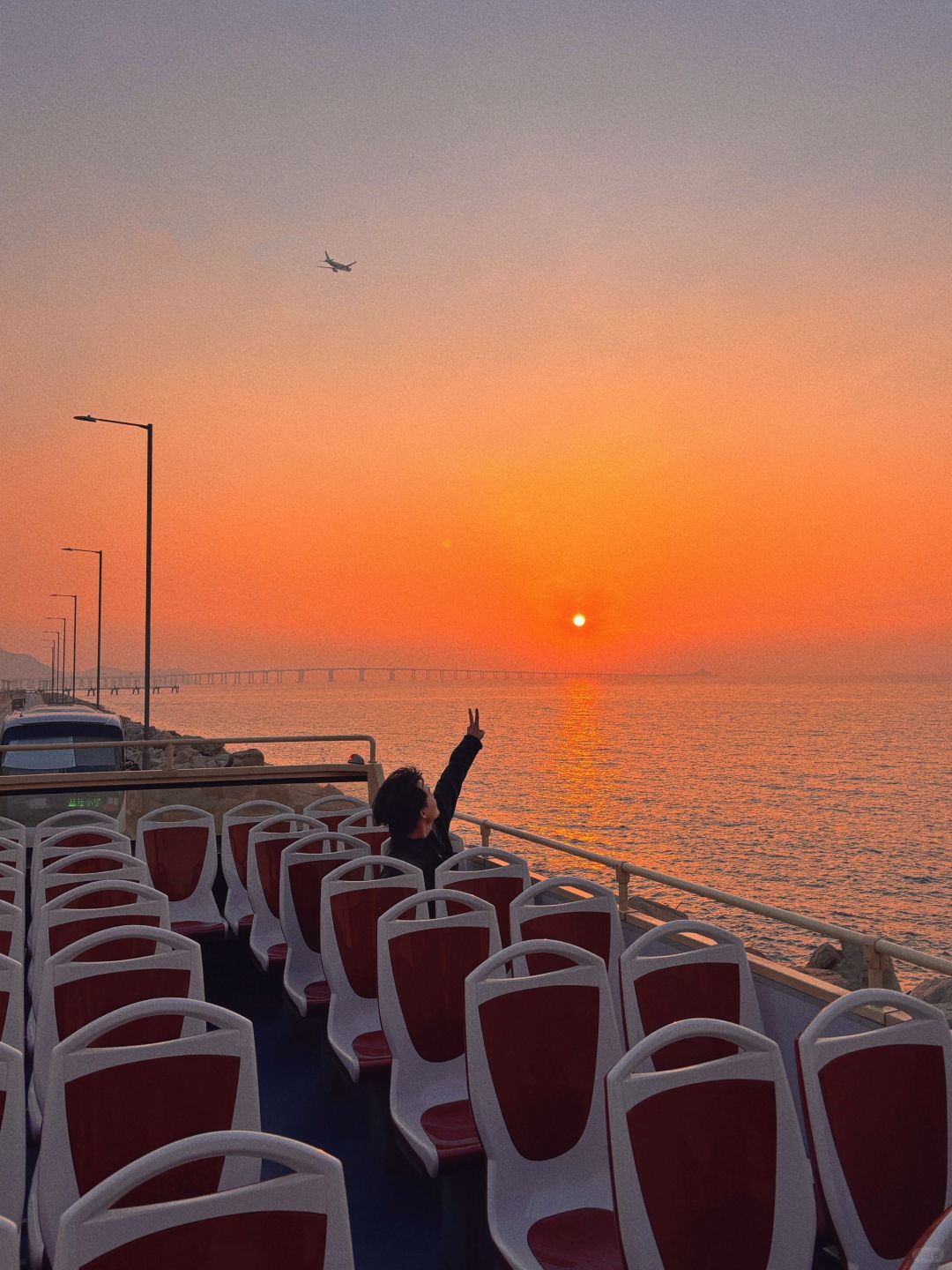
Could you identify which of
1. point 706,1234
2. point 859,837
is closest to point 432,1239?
point 706,1234

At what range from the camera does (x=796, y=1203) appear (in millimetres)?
2662

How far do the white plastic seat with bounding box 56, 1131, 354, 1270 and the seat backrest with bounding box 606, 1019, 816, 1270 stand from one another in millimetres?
813

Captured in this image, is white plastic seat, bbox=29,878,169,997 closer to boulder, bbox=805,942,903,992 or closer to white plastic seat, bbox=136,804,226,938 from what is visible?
white plastic seat, bbox=136,804,226,938

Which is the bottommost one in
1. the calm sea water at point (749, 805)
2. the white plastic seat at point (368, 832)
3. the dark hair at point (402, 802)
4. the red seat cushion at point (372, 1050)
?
the calm sea water at point (749, 805)

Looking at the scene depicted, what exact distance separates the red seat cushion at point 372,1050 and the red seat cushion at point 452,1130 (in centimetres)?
47

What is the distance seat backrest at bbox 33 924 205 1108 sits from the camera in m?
3.53

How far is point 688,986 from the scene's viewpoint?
12.8 feet

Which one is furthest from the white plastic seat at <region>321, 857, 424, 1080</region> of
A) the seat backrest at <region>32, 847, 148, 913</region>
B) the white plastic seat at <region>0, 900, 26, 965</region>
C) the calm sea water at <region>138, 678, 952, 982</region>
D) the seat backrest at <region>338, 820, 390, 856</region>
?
the calm sea water at <region>138, 678, 952, 982</region>

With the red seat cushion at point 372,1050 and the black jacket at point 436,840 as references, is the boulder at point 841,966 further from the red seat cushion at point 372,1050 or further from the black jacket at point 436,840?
the red seat cushion at point 372,1050

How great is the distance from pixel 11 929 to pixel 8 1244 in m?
2.76

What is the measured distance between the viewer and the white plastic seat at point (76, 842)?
256 inches

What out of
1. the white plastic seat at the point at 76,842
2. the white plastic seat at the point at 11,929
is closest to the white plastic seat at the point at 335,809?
the white plastic seat at the point at 76,842

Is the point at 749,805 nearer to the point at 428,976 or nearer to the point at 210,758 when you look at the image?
the point at 210,758

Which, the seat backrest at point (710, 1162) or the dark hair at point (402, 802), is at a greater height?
the dark hair at point (402, 802)
